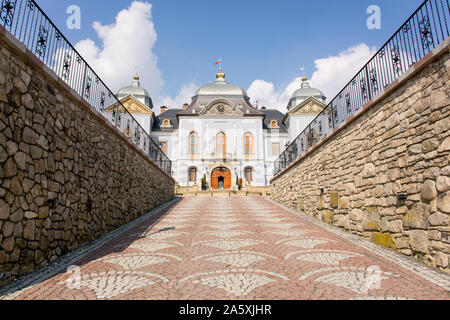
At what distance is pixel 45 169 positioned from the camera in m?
3.80

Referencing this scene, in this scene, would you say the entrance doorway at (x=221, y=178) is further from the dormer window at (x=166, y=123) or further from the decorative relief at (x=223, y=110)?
the dormer window at (x=166, y=123)

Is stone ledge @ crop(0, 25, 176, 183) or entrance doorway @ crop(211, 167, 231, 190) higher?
entrance doorway @ crop(211, 167, 231, 190)

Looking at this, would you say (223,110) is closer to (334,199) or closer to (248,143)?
(248,143)

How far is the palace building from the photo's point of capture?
31.0 metres

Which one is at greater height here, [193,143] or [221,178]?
[193,143]

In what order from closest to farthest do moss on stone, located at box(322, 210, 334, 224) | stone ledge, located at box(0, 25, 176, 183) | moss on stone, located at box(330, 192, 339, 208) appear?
1. stone ledge, located at box(0, 25, 176, 183)
2. moss on stone, located at box(330, 192, 339, 208)
3. moss on stone, located at box(322, 210, 334, 224)

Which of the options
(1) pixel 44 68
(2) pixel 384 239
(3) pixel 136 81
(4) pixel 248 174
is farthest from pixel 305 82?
(1) pixel 44 68

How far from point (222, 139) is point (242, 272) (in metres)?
28.7

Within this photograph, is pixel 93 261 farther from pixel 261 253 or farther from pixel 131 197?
pixel 131 197

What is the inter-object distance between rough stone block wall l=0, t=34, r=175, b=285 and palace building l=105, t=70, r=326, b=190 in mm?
23587

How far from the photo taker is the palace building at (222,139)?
102 feet

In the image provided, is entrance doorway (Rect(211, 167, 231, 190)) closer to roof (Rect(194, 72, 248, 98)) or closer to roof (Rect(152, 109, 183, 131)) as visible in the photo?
roof (Rect(152, 109, 183, 131))
